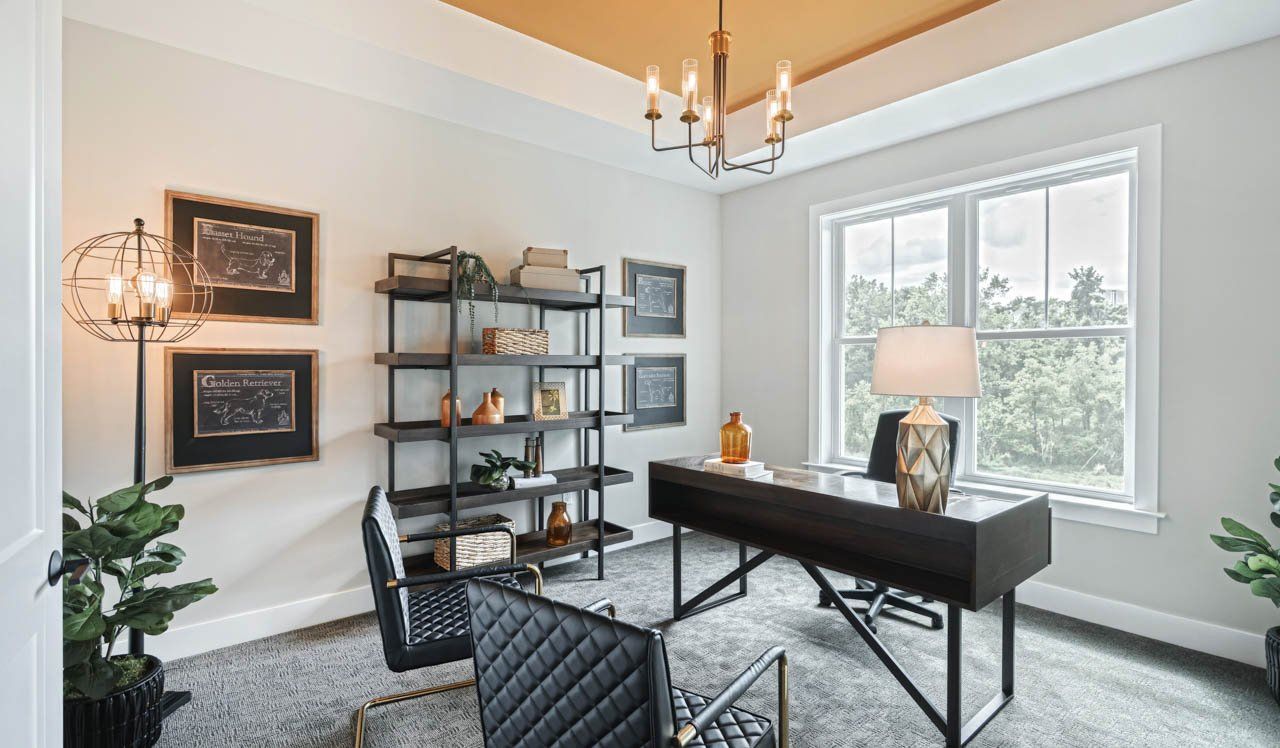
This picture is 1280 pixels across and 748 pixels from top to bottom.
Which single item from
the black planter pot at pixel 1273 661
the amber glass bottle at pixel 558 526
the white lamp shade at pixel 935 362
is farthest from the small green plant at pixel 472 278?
the black planter pot at pixel 1273 661

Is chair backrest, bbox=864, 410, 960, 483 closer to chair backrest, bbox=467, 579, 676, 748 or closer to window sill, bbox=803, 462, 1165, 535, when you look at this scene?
window sill, bbox=803, 462, 1165, 535

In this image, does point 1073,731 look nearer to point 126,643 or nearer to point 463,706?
point 463,706

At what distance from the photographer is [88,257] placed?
2547mm

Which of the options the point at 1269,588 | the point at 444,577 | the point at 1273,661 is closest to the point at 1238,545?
the point at 1269,588

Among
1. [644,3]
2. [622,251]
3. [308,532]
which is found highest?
[644,3]

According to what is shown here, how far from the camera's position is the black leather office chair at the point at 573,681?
1165 mm

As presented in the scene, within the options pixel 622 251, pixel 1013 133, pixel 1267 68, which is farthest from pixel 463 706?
pixel 1267 68

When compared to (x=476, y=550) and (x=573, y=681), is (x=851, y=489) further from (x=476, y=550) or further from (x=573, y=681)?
(x=476, y=550)

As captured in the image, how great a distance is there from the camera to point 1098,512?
3145 mm

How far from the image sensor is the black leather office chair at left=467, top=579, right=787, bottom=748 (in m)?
1.17

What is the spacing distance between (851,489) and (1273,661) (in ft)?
5.62

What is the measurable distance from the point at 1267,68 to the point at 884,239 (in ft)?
6.16

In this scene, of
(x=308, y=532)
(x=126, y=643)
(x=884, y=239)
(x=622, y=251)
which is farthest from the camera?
(x=622, y=251)

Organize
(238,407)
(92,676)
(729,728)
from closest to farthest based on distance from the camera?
(729,728) < (92,676) < (238,407)
